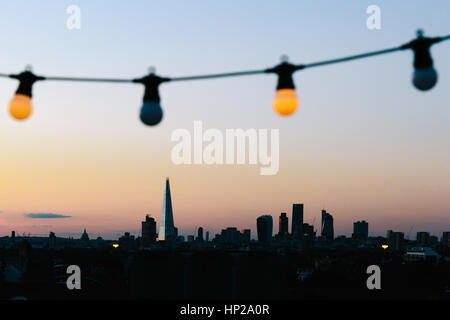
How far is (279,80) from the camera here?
7312mm

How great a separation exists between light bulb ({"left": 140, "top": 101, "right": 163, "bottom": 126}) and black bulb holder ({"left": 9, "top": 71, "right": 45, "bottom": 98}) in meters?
1.36

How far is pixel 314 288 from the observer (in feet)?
649

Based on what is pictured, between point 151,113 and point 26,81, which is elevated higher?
point 26,81

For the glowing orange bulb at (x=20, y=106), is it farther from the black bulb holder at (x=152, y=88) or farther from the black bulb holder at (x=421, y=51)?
the black bulb holder at (x=421, y=51)

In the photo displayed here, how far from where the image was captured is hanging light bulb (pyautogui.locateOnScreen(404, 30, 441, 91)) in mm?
6820

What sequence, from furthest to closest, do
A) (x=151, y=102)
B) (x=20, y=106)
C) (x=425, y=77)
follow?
(x=151, y=102), (x=20, y=106), (x=425, y=77)

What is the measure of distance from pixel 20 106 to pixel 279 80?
3.17 m

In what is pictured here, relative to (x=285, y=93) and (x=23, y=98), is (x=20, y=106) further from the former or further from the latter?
(x=285, y=93)

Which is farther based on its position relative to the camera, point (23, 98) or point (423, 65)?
point (23, 98)

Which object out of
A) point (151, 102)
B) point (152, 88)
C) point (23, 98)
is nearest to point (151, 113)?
point (151, 102)

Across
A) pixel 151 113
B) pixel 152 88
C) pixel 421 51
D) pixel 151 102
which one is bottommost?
pixel 151 113

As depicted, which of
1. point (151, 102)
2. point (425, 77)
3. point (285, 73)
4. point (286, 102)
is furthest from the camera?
point (151, 102)
